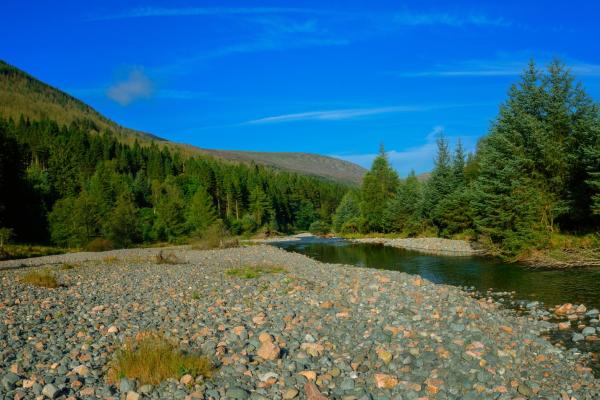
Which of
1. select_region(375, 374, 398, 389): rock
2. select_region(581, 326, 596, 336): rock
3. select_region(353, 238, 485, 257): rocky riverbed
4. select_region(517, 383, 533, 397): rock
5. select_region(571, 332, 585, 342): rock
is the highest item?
select_region(353, 238, 485, 257): rocky riverbed

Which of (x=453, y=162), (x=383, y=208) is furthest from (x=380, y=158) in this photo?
(x=453, y=162)

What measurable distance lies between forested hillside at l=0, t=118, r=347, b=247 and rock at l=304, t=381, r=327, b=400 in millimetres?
51363

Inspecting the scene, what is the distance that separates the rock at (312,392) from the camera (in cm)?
699

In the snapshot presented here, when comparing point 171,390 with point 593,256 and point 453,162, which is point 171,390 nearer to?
point 593,256

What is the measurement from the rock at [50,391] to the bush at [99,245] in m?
49.2

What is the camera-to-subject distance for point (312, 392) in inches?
283

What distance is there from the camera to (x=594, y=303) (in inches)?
578

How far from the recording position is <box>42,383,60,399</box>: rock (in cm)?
646

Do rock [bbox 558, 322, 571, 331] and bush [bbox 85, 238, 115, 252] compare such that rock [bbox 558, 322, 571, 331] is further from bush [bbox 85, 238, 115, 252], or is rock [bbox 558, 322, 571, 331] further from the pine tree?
the pine tree

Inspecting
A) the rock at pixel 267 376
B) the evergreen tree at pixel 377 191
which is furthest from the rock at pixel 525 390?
the evergreen tree at pixel 377 191

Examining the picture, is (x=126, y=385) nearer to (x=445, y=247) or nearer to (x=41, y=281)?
(x=41, y=281)

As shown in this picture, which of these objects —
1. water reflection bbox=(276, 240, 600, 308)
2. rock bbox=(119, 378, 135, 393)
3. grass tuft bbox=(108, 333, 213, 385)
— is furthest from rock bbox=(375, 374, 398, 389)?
water reflection bbox=(276, 240, 600, 308)

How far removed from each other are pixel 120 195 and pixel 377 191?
42413mm

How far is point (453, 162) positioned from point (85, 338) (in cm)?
4980
